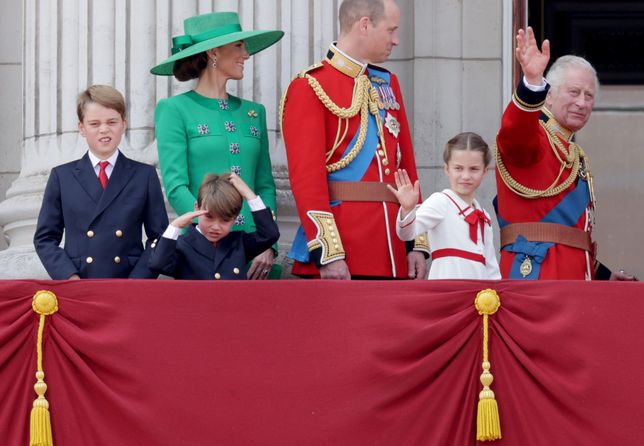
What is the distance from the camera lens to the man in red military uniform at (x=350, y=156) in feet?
23.6

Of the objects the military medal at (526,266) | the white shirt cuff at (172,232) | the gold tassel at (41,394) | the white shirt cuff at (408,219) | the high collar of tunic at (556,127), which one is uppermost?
the high collar of tunic at (556,127)

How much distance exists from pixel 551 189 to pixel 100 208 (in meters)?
1.66

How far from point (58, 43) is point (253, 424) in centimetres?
280

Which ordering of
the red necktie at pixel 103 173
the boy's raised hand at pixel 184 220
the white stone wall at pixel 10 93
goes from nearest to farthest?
the boy's raised hand at pixel 184 220, the red necktie at pixel 103 173, the white stone wall at pixel 10 93

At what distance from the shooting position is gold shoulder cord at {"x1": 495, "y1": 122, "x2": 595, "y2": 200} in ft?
23.7

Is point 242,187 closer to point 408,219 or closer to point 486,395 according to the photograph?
point 408,219

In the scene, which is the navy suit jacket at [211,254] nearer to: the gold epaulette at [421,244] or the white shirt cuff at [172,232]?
the white shirt cuff at [172,232]

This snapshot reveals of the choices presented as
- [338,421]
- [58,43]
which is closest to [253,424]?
[338,421]

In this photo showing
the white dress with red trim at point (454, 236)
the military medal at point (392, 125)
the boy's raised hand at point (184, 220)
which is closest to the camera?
the boy's raised hand at point (184, 220)

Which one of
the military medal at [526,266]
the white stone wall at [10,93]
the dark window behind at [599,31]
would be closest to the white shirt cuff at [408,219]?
the military medal at [526,266]

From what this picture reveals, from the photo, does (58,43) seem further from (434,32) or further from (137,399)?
(137,399)

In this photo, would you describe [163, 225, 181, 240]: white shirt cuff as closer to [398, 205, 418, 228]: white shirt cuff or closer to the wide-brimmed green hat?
[398, 205, 418, 228]: white shirt cuff

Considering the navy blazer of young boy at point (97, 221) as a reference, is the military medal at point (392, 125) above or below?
above

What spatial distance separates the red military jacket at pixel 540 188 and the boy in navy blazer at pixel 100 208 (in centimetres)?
127
